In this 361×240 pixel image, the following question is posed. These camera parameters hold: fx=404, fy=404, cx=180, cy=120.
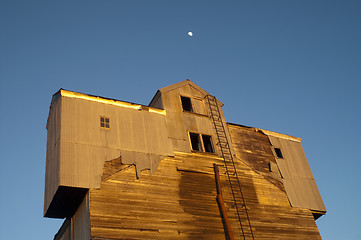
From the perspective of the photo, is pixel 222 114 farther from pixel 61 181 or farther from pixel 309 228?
pixel 61 181

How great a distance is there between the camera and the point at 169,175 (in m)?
24.2

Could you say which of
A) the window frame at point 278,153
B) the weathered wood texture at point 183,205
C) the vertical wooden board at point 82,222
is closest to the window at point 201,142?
the weathered wood texture at point 183,205

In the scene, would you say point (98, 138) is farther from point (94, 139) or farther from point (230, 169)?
point (230, 169)

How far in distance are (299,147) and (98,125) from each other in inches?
674

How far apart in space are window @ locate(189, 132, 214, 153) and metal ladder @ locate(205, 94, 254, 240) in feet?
2.21

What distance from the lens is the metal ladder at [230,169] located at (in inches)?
968

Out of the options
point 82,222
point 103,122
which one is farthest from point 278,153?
point 82,222

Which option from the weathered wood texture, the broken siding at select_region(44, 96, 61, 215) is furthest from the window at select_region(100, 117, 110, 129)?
the weathered wood texture

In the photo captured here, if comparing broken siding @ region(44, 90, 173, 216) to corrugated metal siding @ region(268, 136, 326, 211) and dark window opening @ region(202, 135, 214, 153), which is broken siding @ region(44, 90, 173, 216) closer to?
dark window opening @ region(202, 135, 214, 153)

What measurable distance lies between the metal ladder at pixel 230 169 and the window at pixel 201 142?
0.67m

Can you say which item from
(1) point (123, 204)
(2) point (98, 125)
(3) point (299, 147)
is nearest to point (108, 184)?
(1) point (123, 204)

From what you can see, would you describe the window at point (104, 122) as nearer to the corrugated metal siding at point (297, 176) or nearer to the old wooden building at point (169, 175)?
the old wooden building at point (169, 175)

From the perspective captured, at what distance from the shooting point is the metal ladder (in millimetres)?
24578

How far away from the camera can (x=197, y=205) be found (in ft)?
78.1
